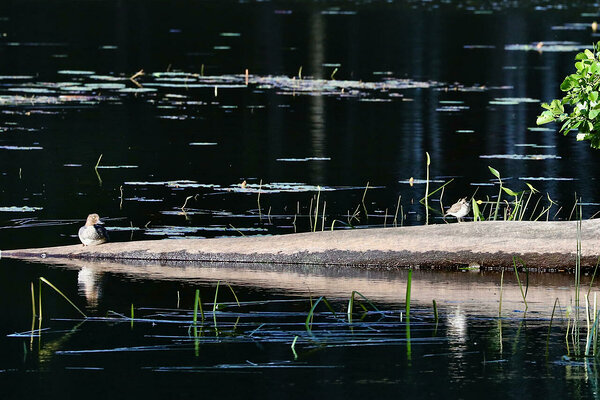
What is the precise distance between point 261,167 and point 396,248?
5061mm

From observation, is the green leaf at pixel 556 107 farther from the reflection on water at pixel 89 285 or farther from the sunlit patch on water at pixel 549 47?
the sunlit patch on water at pixel 549 47

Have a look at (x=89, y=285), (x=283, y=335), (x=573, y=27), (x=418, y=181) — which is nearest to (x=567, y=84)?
(x=283, y=335)

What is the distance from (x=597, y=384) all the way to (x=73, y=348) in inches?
100

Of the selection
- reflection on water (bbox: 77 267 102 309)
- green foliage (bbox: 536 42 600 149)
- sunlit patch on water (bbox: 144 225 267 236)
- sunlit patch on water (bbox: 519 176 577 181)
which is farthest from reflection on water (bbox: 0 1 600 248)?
green foliage (bbox: 536 42 600 149)

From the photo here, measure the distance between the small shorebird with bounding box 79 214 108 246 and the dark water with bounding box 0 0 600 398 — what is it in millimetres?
511

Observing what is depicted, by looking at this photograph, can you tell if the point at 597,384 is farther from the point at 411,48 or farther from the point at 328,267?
the point at 411,48

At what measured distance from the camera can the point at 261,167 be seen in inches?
568

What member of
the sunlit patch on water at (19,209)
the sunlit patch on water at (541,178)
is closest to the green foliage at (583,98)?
the sunlit patch on water at (541,178)

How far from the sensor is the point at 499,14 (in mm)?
48250

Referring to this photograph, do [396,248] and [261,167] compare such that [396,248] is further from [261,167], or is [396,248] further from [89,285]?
[261,167]

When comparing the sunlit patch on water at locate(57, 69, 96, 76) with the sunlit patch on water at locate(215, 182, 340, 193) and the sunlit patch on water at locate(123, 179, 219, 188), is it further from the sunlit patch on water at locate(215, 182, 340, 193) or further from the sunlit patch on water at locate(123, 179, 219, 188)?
the sunlit patch on water at locate(215, 182, 340, 193)

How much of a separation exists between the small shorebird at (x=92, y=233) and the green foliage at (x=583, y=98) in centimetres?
303

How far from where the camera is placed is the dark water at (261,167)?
6754 mm

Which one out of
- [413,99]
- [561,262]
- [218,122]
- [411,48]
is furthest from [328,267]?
[411,48]
